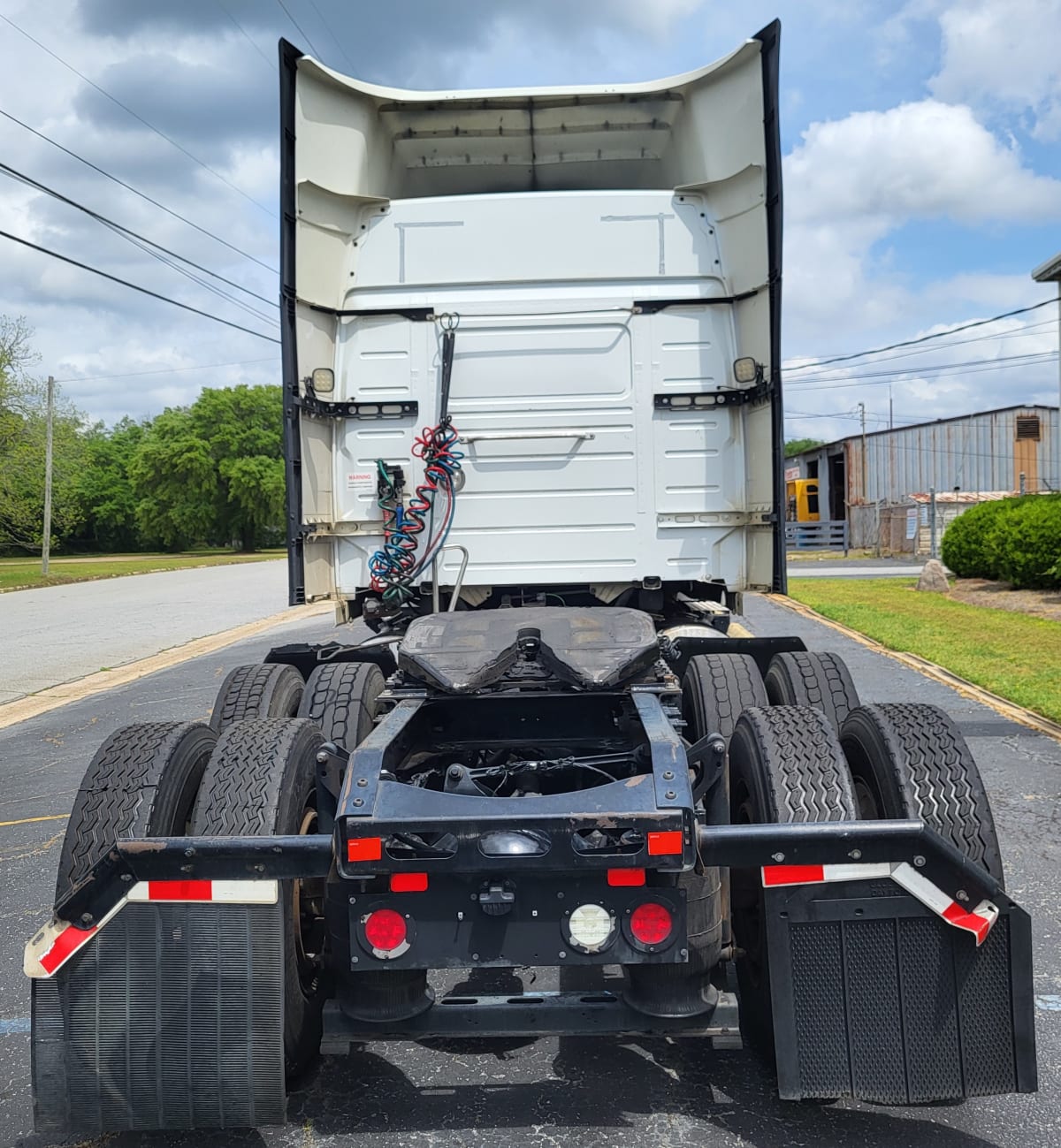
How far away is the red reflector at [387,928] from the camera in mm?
2707

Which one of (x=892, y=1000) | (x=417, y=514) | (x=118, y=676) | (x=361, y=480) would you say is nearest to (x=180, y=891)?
(x=892, y=1000)

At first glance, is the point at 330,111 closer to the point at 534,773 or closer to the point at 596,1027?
the point at 534,773

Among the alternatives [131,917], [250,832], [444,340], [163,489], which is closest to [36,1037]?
[131,917]

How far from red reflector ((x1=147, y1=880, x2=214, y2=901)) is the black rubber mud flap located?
0.07ft

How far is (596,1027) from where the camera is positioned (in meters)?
2.81

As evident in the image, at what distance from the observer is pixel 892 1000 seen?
2.71m

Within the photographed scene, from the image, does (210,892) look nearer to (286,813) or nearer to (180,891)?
(180,891)

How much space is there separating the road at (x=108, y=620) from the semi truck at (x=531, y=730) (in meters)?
7.53

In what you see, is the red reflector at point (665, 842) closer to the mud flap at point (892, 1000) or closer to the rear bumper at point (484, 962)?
the rear bumper at point (484, 962)

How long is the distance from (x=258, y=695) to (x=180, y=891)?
202 centimetres

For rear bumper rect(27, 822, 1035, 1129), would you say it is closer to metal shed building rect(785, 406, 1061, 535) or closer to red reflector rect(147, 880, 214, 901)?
Answer: red reflector rect(147, 880, 214, 901)

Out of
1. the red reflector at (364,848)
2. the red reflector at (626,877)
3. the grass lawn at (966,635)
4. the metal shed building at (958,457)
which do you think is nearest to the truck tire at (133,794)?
the red reflector at (364,848)

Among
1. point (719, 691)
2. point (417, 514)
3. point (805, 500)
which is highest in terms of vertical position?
point (805, 500)

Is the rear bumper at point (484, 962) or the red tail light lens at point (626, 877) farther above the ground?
the red tail light lens at point (626, 877)
